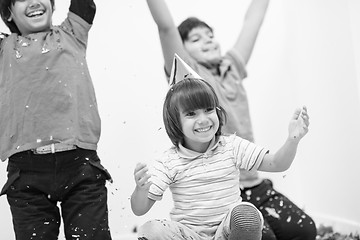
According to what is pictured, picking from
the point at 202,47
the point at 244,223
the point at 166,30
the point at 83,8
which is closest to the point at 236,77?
the point at 202,47

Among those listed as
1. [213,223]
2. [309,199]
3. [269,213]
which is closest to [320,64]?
[309,199]

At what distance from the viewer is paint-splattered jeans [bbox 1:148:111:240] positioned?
3.45 ft

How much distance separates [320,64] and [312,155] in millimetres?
267

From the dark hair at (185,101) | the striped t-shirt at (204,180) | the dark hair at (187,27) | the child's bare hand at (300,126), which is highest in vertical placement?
the dark hair at (187,27)

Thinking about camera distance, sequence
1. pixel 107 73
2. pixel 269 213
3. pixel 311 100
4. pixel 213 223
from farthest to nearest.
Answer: pixel 311 100 < pixel 107 73 < pixel 269 213 < pixel 213 223

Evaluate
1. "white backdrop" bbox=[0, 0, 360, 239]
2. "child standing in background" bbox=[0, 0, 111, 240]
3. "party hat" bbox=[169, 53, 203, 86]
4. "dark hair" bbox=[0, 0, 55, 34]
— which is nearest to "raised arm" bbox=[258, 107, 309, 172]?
"party hat" bbox=[169, 53, 203, 86]

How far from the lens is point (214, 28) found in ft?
5.39

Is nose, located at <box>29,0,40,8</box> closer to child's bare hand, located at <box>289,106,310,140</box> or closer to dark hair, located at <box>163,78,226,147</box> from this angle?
dark hair, located at <box>163,78,226,147</box>

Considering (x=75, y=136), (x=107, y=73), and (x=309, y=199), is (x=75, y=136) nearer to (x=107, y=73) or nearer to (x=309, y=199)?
(x=107, y=73)

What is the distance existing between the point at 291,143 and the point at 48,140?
0.45 m

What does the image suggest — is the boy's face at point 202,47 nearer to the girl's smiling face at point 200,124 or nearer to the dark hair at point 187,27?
the dark hair at point 187,27

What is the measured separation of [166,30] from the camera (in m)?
1.29

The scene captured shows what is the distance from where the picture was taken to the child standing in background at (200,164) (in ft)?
3.31

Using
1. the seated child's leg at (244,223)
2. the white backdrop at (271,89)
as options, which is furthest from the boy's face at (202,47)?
the seated child's leg at (244,223)
